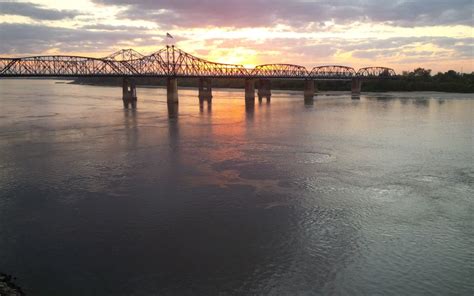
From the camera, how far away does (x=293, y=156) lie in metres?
29.8

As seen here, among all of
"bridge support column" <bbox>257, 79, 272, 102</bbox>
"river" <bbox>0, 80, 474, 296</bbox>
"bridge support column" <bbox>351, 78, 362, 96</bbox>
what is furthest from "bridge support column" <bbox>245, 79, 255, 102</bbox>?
"river" <bbox>0, 80, 474, 296</bbox>

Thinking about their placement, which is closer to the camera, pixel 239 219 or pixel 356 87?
pixel 239 219

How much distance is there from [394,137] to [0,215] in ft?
107

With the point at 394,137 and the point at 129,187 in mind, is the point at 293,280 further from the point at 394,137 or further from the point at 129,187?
the point at 394,137

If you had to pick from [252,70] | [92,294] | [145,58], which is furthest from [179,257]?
[252,70]

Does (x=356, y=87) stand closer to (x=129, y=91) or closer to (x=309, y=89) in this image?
(x=309, y=89)

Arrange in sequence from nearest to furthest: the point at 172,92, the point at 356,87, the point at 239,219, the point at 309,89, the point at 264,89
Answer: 1. the point at 239,219
2. the point at 172,92
3. the point at 264,89
4. the point at 309,89
5. the point at 356,87

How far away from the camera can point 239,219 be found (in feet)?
56.3

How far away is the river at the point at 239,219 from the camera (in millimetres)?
12492

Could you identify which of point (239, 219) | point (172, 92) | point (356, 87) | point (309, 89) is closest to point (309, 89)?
point (309, 89)

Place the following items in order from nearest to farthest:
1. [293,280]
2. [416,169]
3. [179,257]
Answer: [293,280] → [179,257] → [416,169]

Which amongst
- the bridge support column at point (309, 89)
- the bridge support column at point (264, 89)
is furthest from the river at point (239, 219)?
the bridge support column at point (309, 89)

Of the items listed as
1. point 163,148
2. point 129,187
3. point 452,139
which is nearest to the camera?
point 129,187

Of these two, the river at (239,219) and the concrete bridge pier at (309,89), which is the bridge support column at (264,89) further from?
the river at (239,219)
